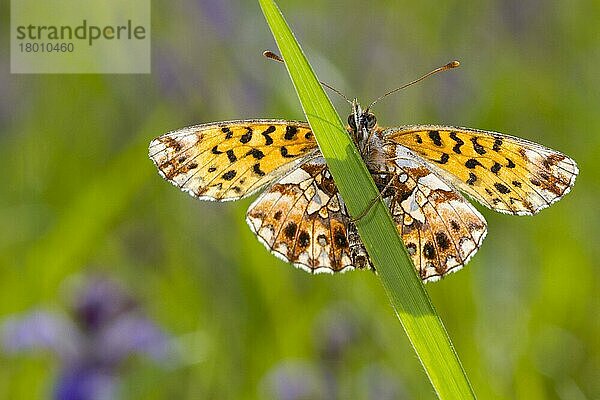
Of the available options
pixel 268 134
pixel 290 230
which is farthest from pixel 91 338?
pixel 268 134

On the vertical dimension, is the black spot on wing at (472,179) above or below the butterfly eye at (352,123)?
below

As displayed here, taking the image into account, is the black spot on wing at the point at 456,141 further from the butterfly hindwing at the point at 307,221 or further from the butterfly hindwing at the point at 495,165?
the butterfly hindwing at the point at 307,221

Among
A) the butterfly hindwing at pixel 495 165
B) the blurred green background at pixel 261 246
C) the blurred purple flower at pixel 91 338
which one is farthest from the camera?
the blurred green background at pixel 261 246

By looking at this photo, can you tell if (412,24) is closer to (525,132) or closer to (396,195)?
(525,132)

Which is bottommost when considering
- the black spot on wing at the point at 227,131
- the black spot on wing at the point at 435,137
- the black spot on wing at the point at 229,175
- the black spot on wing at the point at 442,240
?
the black spot on wing at the point at 442,240

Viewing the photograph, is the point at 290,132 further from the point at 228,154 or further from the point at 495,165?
the point at 495,165

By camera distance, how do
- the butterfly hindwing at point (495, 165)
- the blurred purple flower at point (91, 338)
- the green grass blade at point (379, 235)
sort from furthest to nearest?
the blurred purple flower at point (91, 338)
the butterfly hindwing at point (495, 165)
the green grass blade at point (379, 235)

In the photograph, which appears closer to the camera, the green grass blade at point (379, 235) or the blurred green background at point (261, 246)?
the green grass blade at point (379, 235)

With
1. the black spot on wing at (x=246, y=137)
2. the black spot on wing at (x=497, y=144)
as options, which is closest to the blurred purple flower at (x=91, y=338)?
the black spot on wing at (x=246, y=137)
